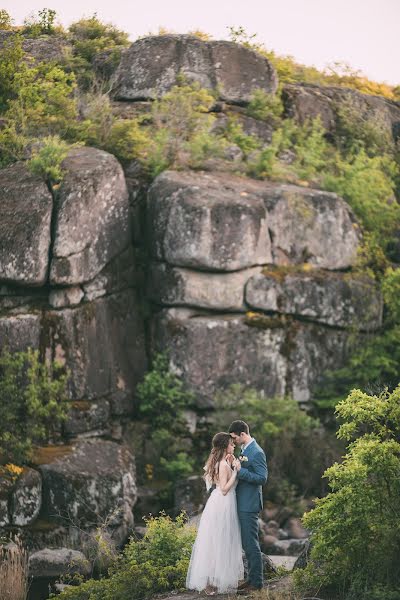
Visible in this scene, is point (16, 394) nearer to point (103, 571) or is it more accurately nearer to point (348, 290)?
point (103, 571)

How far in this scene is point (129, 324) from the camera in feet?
71.8

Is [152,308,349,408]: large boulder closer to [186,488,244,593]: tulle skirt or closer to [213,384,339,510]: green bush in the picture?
[213,384,339,510]: green bush

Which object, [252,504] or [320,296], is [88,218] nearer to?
[320,296]

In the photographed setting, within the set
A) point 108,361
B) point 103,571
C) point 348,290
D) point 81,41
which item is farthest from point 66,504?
point 81,41

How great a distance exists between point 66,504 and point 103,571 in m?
2.07

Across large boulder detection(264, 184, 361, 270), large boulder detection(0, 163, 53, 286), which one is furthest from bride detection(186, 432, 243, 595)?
large boulder detection(264, 184, 361, 270)

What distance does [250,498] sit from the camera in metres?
12.9

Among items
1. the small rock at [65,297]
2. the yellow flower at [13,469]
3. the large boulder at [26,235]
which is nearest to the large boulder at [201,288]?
the small rock at [65,297]

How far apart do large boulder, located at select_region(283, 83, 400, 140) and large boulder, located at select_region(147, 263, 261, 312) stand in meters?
7.17

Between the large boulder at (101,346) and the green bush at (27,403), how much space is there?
486 millimetres

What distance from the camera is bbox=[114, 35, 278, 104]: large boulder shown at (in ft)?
84.9

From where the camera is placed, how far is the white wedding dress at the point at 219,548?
42.0ft

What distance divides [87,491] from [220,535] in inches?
242

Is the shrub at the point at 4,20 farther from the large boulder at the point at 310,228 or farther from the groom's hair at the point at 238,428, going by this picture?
the groom's hair at the point at 238,428
